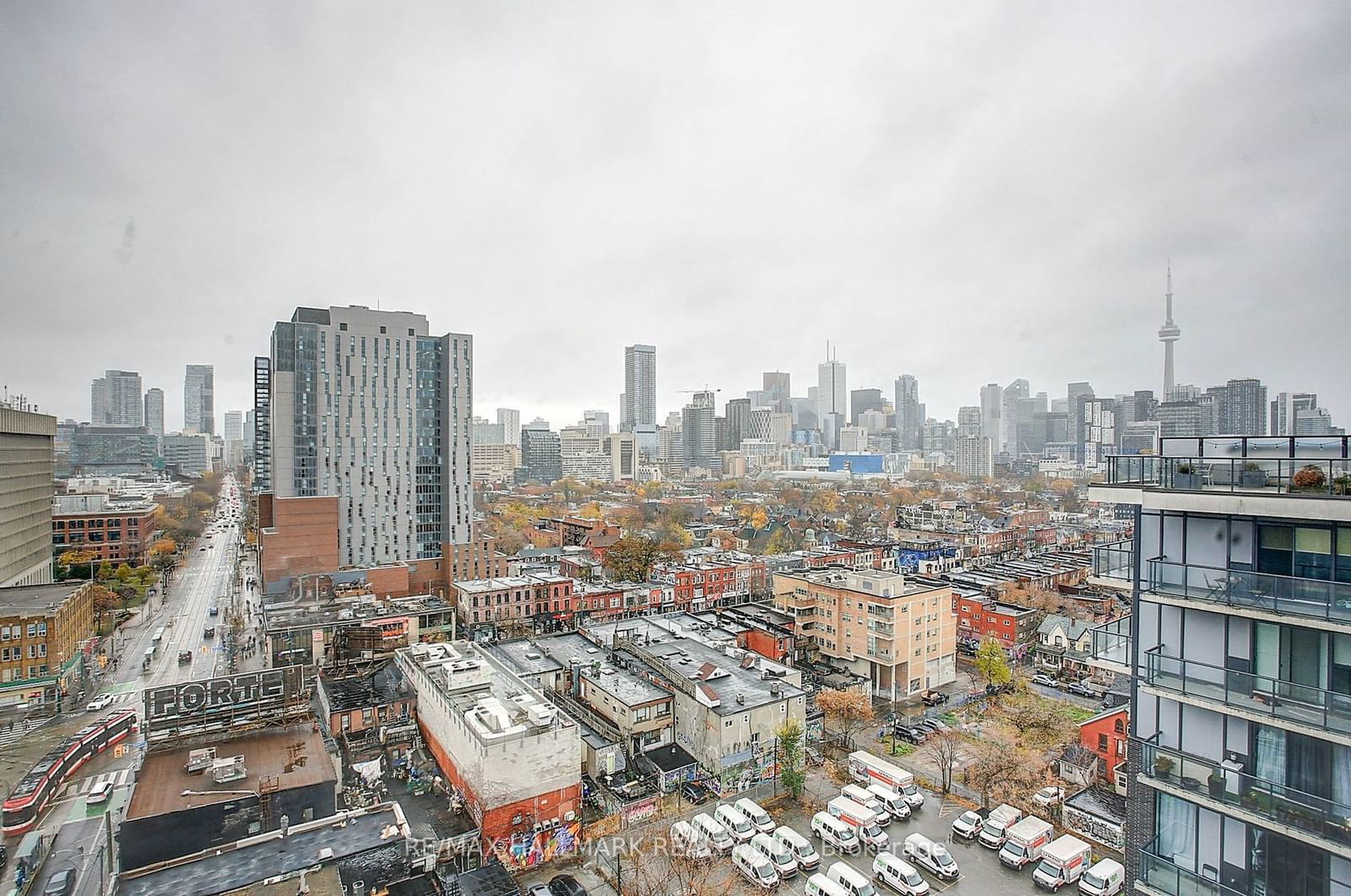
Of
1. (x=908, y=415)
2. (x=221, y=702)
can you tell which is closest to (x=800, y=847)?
(x=221, y=702)

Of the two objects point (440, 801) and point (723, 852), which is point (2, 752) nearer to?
point (440, 801)

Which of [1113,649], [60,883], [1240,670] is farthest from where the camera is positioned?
[60,883]

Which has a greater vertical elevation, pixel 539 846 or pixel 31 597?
pixel 31 597

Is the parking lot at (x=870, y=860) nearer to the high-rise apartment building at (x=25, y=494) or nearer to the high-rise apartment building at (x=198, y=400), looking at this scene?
the high-rise apartment building at (x=25, y=494)

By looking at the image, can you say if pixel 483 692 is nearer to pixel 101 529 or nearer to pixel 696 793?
pixel 696 793

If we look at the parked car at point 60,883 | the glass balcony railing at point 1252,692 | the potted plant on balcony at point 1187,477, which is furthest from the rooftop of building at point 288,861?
the potted plant on balcony at point 1187,477

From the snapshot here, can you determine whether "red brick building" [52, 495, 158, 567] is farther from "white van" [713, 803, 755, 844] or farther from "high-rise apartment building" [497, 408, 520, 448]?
"high-rise apartment building" [497, 408, 520, 448]

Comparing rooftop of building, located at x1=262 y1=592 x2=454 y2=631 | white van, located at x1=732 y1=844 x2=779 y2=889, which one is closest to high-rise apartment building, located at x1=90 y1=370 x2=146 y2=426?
rooftop of building, located at x1=262 y1=592 x2=454 y2=631
